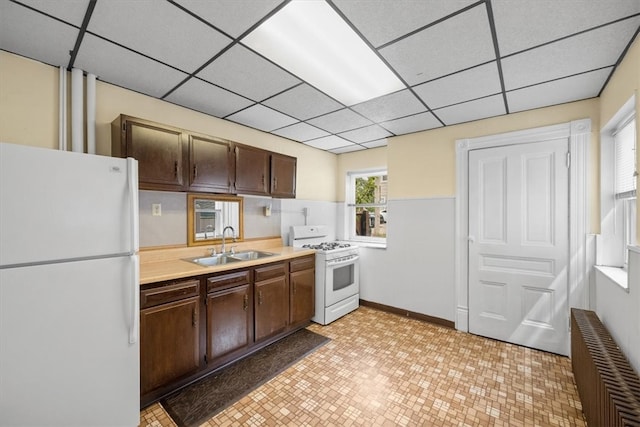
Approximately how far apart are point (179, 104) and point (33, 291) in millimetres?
1968

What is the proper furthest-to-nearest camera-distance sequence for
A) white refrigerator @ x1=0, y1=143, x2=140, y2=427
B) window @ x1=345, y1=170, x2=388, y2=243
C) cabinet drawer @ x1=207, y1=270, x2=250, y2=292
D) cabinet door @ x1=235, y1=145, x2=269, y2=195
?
window @ x1=345, y1=170, x2=388, y2=243 < cabinet door @ x1=235, y1=145, x2=269, y2=195 < cabinet drawer @ x1=207, y1=270, x2=250, y2=292 < white refrigerator @ x1=0, y1=143, x2=140, y2=427

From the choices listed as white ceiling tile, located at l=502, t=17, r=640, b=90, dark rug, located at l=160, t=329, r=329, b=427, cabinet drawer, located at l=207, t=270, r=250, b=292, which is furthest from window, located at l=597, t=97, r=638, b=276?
cabinet drawer, located at l=207, t=270, r=250, b=292

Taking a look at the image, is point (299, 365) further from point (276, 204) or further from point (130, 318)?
point (276, 204)

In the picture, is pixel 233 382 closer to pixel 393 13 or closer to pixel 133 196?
pixel 133 196

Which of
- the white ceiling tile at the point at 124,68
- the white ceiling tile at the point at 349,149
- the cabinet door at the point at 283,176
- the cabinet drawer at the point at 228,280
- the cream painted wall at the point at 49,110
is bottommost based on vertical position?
the cabinet drawer at the point at 228,280

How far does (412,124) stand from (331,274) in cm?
210

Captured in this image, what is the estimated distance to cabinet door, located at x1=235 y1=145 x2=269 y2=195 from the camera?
9.37ft

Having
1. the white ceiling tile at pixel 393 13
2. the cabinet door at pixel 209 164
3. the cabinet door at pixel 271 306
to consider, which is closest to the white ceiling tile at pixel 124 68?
the cabinet door at pixel 209 164

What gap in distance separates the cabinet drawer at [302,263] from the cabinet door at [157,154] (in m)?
1.42

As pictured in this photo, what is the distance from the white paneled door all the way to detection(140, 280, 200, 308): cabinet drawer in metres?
2.97

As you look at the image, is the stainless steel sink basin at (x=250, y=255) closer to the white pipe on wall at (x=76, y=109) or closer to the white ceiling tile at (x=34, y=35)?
the white pipe on wall at (x=76, y=109)

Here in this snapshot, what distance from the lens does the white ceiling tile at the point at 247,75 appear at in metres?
1.88

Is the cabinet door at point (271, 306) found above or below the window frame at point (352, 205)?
below

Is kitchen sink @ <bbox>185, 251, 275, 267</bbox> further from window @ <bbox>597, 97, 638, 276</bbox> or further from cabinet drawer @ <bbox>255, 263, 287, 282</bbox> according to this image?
window @ <bbox>597, 97, 638, 276</bbox>
